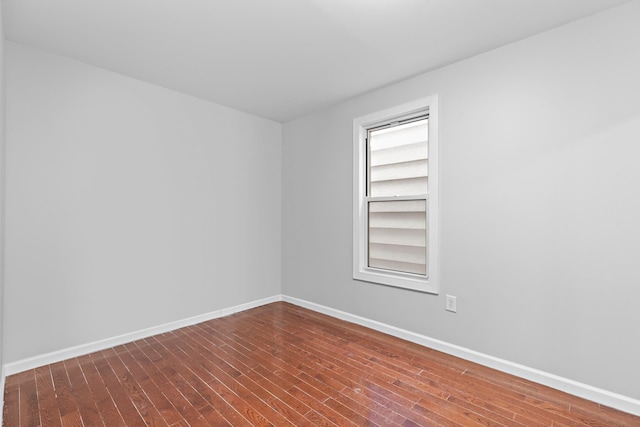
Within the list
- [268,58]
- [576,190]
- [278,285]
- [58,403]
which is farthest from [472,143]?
[58,403]

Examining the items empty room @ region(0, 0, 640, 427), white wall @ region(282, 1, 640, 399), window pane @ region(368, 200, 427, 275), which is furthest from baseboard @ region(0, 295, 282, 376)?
white wall @ region(282, 1, 640, 399)

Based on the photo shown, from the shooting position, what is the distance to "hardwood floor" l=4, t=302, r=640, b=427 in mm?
1877

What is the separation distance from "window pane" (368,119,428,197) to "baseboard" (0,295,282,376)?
2.27 m

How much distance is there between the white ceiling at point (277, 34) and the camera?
2.03m

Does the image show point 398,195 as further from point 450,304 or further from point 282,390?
point 282,390

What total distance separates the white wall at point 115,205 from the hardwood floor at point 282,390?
431 millimetres

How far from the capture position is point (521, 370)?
7.68 feet

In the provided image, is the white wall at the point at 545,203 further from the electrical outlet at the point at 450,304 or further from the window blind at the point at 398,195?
the window blind at the point at 398,195

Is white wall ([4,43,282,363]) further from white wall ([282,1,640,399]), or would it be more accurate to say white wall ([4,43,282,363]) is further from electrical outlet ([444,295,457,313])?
electrical outlet ([444,295,457,313])

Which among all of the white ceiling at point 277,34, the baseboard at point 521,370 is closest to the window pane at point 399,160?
the white ceiling at point 277,34

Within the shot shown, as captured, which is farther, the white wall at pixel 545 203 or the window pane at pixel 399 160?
the window pane at pixel 399 160

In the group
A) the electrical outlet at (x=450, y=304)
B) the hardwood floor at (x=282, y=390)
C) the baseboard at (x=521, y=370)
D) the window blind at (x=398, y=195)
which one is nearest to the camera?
the hardwood floor at (x=282, y=390)

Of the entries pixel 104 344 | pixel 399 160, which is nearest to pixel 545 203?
pixel 399 160

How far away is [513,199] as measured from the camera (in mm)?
2430
